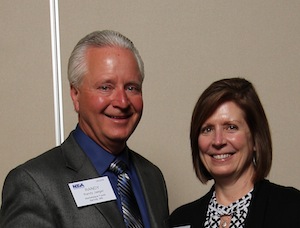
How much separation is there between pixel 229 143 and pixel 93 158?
1.76 feet

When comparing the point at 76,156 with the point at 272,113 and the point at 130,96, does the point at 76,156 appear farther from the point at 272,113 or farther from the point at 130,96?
the point at 272,113

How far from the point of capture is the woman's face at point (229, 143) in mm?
2240

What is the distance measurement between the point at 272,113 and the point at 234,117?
1333 millimetres

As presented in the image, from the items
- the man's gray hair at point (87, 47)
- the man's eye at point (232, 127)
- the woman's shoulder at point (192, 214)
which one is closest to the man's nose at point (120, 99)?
the man's gray hair at point (87, 47)

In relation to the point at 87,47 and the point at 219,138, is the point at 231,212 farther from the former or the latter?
the point at 87,47

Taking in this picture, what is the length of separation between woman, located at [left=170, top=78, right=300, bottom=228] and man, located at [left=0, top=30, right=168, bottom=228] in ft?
0.85

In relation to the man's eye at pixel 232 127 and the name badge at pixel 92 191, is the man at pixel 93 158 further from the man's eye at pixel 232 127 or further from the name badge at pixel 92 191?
the man's eye at pixel 232 127

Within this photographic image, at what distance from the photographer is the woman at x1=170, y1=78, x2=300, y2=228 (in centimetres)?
222

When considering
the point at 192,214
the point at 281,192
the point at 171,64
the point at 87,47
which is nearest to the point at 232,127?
the point at 281,192

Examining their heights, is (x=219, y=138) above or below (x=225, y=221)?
above

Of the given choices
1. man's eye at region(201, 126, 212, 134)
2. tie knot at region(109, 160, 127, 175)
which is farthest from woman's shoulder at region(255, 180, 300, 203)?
tie knot at region(109, 160, 127, 175)

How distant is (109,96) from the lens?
221 cm

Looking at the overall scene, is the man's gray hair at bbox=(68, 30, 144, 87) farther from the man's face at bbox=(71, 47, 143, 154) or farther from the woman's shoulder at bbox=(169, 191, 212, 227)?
the woman's shoulder at bbox=(169, 191, 212, 227)

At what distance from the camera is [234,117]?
224 centimetres
